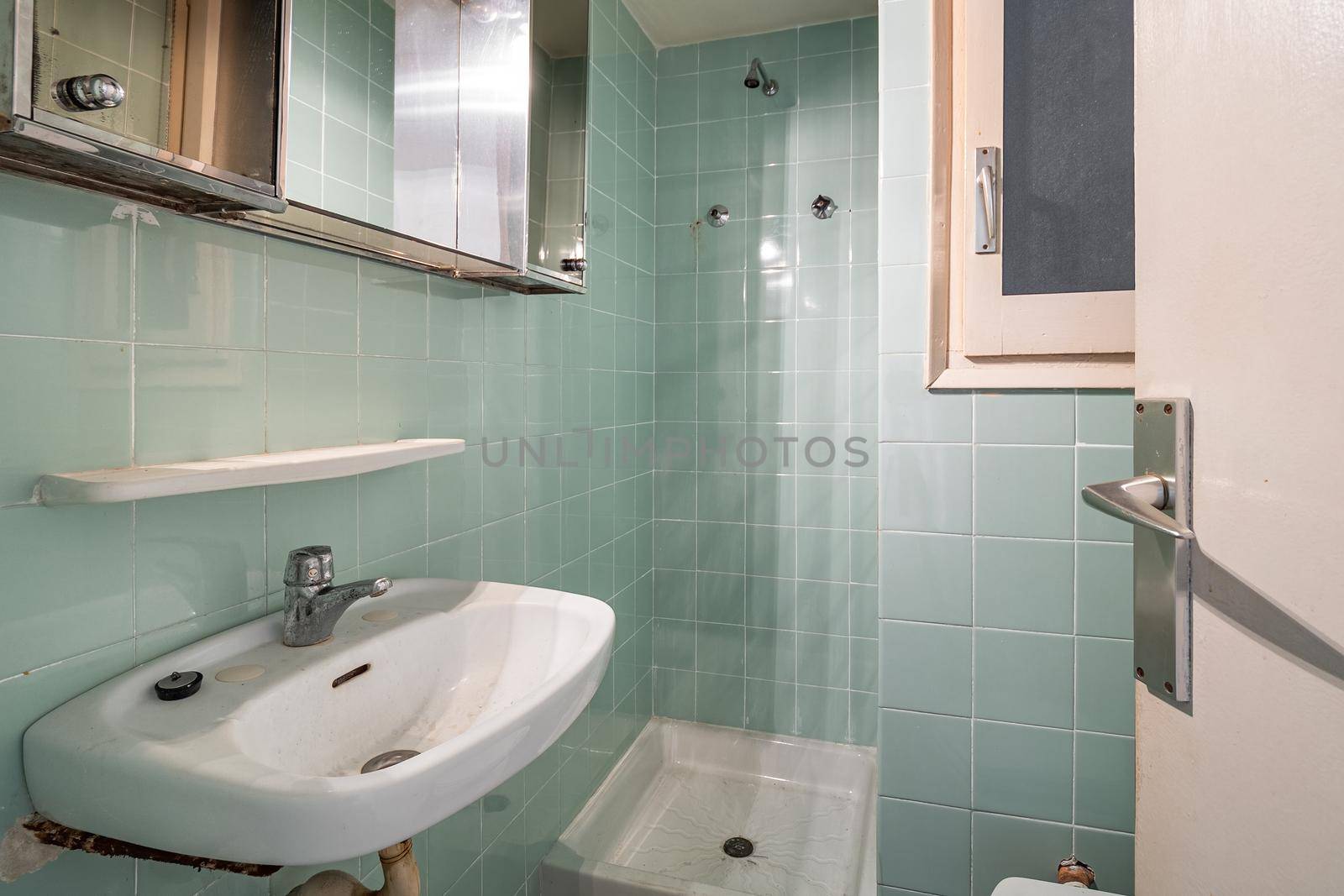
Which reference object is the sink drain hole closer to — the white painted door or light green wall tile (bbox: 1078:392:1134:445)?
the white painted door

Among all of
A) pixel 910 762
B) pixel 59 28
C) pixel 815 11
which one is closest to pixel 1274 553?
pixel 59 28

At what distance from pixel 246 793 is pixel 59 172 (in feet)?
1.91

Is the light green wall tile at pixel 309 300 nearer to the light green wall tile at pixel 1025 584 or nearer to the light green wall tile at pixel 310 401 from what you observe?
the light green wall tile at pixel 310 401

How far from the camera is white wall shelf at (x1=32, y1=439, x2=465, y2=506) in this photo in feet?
2.03

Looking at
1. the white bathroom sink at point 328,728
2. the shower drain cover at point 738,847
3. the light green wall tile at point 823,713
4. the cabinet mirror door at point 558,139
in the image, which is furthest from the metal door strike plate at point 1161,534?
the light green wall tile at point 823,713

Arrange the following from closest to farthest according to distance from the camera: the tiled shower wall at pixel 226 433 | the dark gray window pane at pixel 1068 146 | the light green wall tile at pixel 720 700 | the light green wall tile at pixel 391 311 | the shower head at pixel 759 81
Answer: the tiled shower wall at pixel 226 433, the light green wall tile at pixel 391 311, the dark gray window pane at pixel 1068 146, the shower head at pixel 759 81, the light green wall tile at pixel 720 700

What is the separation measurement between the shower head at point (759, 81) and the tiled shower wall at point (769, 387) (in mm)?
40

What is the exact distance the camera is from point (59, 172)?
63 centimetres

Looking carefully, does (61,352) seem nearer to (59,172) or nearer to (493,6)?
(59,172)

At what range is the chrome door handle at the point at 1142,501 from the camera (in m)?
0.41

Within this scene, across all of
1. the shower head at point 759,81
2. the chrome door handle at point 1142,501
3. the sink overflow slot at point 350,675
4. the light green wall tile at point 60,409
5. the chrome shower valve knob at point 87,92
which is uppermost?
the shower head at point 759,81

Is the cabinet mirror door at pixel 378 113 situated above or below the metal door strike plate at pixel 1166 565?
above

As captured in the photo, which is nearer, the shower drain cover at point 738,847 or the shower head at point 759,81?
the shower drain cover at point 738,847

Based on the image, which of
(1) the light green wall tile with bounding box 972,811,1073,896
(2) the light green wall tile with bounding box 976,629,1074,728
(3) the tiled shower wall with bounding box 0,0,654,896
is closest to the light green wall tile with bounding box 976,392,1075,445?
(2) the light green wall tile with bounding box 976,629,1074,728
